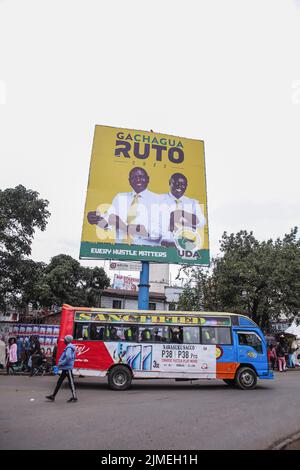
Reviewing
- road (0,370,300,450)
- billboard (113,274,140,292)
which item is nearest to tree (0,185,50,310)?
road (0,370,300,450)

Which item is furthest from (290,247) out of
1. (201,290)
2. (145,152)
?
(145,152)

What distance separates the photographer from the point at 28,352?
17969 millimetres

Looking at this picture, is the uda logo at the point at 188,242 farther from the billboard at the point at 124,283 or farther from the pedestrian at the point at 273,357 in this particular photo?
the billboard at the point at 124,283

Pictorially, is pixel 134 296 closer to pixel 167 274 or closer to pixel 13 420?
pixel 167 274

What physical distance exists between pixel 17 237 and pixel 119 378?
9502 millimetres

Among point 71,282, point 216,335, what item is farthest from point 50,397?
point 71,282

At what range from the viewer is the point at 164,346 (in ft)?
44.2

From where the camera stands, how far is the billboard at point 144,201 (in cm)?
1900

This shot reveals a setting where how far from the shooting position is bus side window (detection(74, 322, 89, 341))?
13320mm

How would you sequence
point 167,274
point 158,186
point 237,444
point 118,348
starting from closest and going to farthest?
point 237,444 < point 118,348 < point 158,186 < point 167,274

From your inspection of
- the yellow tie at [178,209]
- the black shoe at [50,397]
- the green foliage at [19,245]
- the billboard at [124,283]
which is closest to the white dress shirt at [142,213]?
the yellow tie at [178,209]

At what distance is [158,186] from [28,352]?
10.7 metres

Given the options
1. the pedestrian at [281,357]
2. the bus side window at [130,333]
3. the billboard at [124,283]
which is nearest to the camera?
the bus side window at [130,333]

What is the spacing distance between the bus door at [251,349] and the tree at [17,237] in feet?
36.5
